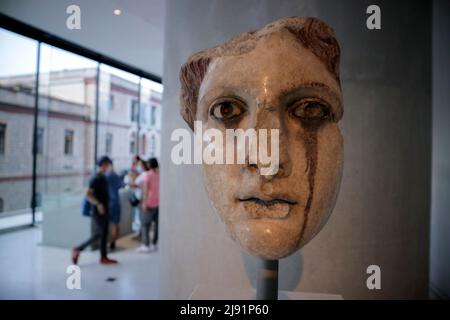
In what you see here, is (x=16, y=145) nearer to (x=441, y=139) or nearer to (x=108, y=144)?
(x=108, y=144)

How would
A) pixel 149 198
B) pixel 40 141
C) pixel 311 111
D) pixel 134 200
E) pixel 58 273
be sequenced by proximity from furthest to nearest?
pixel 134 200 < pixel 149 198 < pixel 40 141 < pixel 58 273 < pixel 311 111

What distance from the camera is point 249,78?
3.73ft

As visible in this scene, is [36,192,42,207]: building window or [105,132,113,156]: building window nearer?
[36,192,42,207]: building window

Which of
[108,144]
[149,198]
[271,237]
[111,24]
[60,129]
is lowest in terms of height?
[149,198]

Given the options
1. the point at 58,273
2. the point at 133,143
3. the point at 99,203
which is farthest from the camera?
the point at 133,143

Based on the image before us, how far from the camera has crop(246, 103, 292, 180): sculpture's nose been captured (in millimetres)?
1067

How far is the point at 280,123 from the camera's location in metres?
1.10

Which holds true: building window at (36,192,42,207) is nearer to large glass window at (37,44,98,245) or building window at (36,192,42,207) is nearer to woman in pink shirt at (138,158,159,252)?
large glass window at (37,44,98,245)

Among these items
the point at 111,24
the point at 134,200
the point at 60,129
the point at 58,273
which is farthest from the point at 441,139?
the point at 60,129

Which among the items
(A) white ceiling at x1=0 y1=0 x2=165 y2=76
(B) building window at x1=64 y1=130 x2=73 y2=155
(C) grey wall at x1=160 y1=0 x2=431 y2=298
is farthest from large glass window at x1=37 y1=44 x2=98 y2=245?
(C) grey wall at x1=160 y1=0 x2=431 y2=298

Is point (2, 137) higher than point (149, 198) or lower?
higher

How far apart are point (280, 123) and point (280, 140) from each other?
0.22 ft

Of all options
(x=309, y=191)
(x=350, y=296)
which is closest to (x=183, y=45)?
(x=309, y=191)

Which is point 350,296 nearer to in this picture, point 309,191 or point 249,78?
point 309,191
